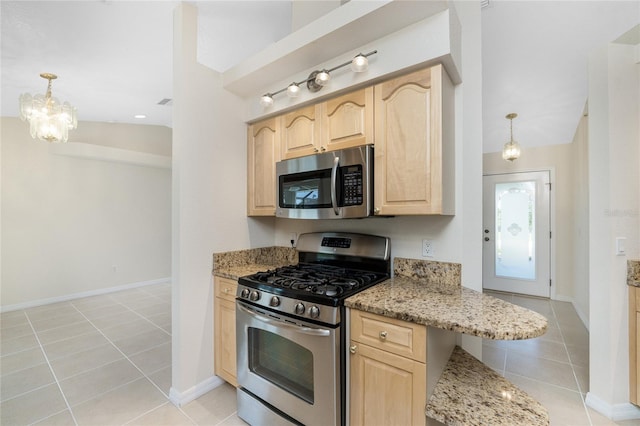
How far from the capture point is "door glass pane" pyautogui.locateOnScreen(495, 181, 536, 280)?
4617 millimetres

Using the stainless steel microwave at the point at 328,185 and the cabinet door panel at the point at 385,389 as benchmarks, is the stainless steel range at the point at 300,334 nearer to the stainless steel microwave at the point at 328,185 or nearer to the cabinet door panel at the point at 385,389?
the cabinet door panel at the point at 385,389

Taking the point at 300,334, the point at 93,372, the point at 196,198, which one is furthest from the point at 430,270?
the point at 93,372

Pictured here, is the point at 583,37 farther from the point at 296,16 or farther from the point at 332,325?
the point at 332,325

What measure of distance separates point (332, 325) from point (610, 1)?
318 centimetres

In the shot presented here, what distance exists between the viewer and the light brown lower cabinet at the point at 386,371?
124 centimetres

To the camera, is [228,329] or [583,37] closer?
[228,329]

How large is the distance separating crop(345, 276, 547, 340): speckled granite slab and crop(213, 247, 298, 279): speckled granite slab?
106 cm

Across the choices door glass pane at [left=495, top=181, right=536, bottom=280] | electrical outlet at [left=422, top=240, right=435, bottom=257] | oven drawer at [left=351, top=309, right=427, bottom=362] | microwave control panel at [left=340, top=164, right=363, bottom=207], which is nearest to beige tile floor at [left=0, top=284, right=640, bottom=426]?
door glass pane at [left=495, top=181, right=536, bottom=280]

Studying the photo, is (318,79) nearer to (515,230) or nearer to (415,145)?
(415,145)

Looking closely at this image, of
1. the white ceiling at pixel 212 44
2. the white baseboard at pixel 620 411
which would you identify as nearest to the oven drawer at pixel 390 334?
the white baseboard at pixel 620 411

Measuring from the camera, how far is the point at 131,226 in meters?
5.28

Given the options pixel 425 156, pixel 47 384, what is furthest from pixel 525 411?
pixel 47 384

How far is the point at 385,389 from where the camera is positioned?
4.39 feet

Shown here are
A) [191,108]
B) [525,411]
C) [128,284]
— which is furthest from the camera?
[128,284]
